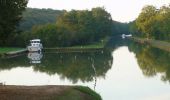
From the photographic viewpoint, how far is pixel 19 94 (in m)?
20.3

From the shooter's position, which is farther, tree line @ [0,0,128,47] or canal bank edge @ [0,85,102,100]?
tree line @ [0,0,128,47]

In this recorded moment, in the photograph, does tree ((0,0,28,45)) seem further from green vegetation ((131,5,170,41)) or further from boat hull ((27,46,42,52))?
green vegetation ((131,5,170,41))

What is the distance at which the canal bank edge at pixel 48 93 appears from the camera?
19.9 m

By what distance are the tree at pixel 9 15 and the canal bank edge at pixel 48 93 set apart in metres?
4.32

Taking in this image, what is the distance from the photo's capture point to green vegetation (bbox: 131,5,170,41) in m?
98.8

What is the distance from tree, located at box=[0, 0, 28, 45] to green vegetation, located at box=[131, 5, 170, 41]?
69.8 m

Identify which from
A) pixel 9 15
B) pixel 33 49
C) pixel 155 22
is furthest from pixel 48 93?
pixel 155 22

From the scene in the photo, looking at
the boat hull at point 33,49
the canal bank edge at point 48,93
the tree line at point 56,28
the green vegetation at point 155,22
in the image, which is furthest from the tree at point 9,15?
the green vegetation at point 155,22

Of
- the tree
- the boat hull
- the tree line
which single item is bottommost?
the boat hull

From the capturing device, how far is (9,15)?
979 inches

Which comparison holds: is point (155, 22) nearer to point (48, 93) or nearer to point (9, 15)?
point (9, 15)

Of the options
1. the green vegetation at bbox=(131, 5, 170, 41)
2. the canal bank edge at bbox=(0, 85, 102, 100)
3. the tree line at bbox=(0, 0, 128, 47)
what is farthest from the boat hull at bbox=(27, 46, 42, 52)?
the canal bank edge at bbox=(0, 85, 102, 100)

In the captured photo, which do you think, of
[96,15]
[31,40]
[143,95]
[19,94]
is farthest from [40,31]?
[19,94]

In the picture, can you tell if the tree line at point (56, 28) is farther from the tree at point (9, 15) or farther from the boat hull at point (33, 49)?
the boat hull at point (33, 49)
